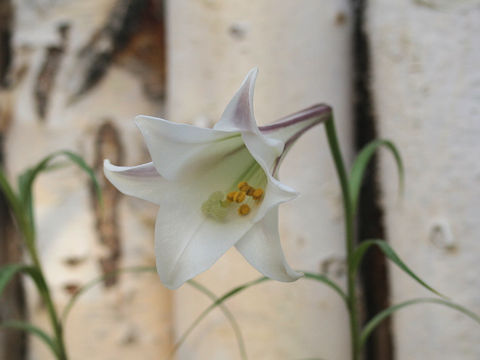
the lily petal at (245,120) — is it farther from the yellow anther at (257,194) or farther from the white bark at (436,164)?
the white bark at (436,164)

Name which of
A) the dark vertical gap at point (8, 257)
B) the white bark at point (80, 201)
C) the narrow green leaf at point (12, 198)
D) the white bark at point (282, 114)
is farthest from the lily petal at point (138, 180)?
the dark vertical gap at point (8, 257)

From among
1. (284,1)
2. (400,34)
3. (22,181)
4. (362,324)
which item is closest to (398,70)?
(400,34)

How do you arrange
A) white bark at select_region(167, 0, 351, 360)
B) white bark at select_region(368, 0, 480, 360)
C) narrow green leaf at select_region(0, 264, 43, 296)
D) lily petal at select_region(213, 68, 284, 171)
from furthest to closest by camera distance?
white bark at select_region(167, 0, 351, 360), white bark at select_region(368, 0, 480, 360), narrow green leaf at select_region(0, 264, 43, 296), lily petal at select_region(213, 68, 284, 171)

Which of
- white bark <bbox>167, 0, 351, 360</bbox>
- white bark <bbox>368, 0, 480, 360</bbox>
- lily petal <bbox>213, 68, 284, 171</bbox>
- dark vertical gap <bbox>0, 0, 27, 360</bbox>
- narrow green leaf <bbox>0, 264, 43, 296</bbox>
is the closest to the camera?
lily petal <bbox>213, 68, 284, 171</bbox>

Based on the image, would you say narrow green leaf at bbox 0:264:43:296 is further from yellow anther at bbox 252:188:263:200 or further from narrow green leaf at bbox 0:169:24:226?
yellow anther at bbox 252:188:263:200

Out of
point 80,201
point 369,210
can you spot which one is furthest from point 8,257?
point 369,210

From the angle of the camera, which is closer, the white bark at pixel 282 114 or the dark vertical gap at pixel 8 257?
the white bark at pixel 282 114

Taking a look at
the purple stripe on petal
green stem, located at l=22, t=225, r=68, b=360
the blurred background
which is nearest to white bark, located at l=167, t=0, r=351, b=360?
the blurred background

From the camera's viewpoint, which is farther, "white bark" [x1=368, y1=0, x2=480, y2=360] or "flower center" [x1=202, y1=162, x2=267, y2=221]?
"white bark" [x1=368, y1=0, x2=480, y2=360]
